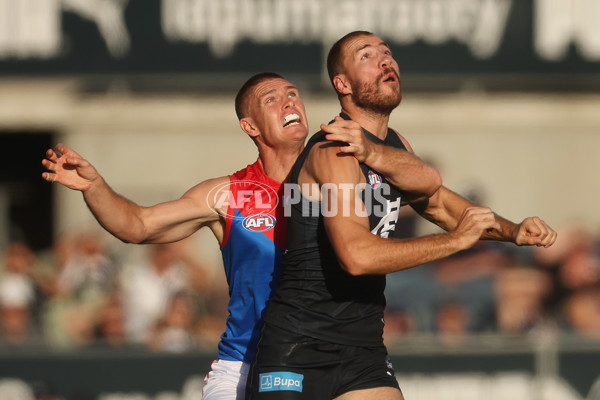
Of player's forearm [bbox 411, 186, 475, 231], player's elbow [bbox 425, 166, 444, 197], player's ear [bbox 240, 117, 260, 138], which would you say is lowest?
player's forearm [bbox 411, 186, 475, 231]

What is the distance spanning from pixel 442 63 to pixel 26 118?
6.13m

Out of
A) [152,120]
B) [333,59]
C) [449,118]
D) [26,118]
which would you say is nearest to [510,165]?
[449,118]

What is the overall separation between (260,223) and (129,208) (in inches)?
29.3

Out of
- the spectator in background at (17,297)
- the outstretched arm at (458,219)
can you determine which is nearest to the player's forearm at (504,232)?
the outstretched arm at (458,219)

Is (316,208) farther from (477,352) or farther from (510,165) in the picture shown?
(510,165)

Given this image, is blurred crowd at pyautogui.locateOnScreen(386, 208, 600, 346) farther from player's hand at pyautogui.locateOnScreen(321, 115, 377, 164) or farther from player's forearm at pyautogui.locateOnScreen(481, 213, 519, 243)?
player's hand at pyautogui.locateOnScreen(321, 115, 377, 164)

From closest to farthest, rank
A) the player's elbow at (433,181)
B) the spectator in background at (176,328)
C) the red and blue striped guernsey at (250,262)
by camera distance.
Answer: the player's elbow at (433,181)
the red and blue striped guernsey at (250,262)
the spectator in background at (176,328)

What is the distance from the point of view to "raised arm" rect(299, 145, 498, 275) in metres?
4.55

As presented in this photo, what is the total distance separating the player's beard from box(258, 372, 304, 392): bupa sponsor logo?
4.65 feet

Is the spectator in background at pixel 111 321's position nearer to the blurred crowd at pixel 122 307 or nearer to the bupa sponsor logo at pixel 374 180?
the blurred crowd at pixel 122 307

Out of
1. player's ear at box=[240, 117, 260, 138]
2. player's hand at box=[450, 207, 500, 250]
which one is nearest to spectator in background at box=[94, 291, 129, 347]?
player's ear at box=[240, 117, 260, 138]

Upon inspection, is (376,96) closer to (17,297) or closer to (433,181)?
(433,181)

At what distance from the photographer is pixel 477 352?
9133mm

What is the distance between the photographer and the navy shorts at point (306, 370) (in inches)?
190
